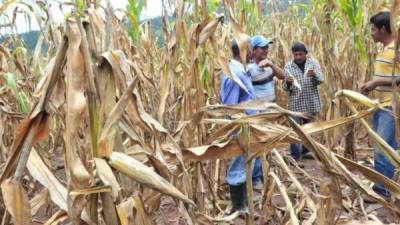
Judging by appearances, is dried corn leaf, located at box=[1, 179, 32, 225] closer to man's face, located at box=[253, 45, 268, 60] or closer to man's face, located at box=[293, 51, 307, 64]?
man's face, located at box=[253, 45, 268, 60]

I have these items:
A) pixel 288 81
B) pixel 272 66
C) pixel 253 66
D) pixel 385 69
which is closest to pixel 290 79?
pixel 288 81

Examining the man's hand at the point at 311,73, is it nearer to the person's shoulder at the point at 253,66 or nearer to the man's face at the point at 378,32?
the person's shoulder at the point at 253,66

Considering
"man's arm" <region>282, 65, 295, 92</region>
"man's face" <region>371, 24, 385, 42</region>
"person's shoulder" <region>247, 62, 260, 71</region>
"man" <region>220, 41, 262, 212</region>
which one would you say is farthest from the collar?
"man's arm" <region>282, 65, 295, 92</region>

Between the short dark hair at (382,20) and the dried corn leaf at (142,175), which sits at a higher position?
the short dark hair at (382,20)

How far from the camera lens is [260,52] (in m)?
3.32

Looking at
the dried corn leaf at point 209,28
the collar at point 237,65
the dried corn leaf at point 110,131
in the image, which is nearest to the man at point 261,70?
the collar at point 237,65

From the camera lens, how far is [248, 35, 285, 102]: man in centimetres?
331

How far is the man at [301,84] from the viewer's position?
410 centimetres

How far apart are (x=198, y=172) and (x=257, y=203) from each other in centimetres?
91

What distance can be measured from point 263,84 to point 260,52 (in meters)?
0.23

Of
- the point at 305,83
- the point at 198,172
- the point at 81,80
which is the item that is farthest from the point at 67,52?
the point at 305,83

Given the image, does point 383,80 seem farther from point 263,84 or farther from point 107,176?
point 107,176

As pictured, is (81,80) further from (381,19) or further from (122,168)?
(381,19)

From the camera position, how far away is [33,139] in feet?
3.15
